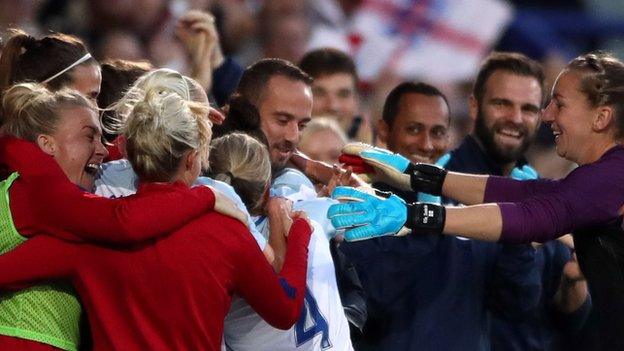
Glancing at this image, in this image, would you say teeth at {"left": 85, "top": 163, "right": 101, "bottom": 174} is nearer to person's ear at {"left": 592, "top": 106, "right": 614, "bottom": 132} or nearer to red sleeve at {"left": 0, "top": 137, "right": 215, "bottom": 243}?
red sleeve at {"left": 0, "top": 137, "right": 215, "bottom": 243}

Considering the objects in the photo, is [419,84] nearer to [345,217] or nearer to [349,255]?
[349,255]

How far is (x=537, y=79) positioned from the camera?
623cm

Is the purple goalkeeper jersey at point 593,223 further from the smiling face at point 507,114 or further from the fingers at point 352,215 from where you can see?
the smiling face at point 507,114

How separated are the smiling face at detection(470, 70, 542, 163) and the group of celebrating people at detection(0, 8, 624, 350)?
0.69 m

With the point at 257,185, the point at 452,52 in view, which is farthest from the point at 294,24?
the point at 257,185

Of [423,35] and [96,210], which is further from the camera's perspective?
[423,35]

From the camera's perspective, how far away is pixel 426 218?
4.12 meters

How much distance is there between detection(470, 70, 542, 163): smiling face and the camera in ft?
19.7

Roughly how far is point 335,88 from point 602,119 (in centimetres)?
270

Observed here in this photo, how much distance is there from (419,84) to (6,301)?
273 centimetres

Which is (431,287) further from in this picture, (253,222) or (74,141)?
(74,141)

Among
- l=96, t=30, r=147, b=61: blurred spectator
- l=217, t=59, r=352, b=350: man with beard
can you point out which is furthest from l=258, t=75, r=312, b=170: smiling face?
l=96, t=30, r=147, b=61: blurred spectator

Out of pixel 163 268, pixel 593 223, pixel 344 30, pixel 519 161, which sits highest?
pixel 593 223

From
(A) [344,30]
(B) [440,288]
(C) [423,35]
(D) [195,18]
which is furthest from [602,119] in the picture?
(C) [423,35]
